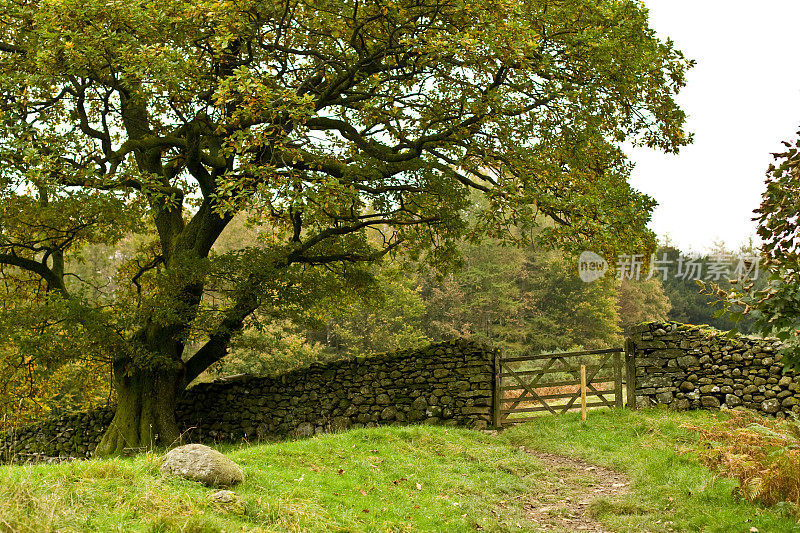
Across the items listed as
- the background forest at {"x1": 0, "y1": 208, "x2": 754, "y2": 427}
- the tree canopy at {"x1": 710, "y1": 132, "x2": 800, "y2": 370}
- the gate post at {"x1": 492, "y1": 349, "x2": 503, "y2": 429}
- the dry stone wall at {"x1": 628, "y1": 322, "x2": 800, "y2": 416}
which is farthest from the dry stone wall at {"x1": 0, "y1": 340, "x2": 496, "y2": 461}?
the tree canopy at {"x1": 710, "y1": 132, "x2": 800, "y2": 370}

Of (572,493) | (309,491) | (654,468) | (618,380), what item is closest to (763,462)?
(654,468)

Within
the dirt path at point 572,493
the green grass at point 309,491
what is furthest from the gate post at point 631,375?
the green grass at point 309,491

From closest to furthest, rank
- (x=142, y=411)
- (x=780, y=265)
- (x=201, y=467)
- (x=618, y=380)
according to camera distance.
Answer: (x=780, y=265) < (x=201, y=467) < (x=142, y=411) < (x=618, y=380)

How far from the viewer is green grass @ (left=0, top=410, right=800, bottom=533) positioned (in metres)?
4.66

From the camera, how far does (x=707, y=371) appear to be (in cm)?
1216

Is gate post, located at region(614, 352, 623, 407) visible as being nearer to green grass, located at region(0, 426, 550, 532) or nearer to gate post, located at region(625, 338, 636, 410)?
gate post, located at region(625, 338, 636, 410)

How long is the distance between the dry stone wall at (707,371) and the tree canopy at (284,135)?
335 cm

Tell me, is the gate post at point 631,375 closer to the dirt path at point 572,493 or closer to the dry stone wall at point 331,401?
the dry stone wall at point 331,401

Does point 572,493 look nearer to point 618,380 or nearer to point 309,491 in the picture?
point 309,491

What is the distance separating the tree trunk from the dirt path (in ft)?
24.9

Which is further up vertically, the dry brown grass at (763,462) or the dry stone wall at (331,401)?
the dry brown grass at (763,462)

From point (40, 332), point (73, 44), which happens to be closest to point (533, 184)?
point (73, 44)

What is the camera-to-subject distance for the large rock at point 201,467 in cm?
566

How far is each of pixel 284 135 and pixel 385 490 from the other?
5.55m
